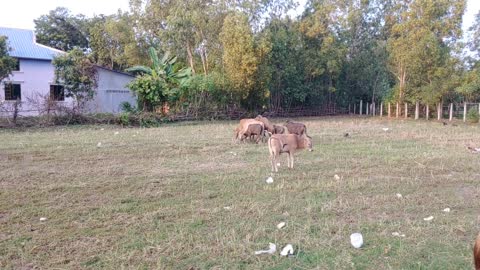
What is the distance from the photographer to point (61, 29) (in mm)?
39719

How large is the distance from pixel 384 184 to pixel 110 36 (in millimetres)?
30978

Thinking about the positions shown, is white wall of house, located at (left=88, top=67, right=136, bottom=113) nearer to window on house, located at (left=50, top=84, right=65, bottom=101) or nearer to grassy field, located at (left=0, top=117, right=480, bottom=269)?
window on house, located at (left=50, top=84, right=65, bottom=101)

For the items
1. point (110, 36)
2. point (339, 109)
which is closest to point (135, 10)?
point (110, 36)

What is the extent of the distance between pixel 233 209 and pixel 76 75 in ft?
66.0

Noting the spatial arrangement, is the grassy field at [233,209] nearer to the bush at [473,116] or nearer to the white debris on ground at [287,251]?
the white debris on ground at [287,251]

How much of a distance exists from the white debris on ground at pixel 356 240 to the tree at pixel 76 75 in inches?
819

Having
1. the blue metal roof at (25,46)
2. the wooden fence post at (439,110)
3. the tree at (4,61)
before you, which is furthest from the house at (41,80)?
the wooden fence post at (439,110)

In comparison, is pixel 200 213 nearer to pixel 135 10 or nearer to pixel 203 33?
pixel 203 33

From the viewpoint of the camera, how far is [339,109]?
35344 millimetres

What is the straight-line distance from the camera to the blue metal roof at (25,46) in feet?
92.5

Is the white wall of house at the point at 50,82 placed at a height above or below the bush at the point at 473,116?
above

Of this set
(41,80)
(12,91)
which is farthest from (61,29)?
(12,91)

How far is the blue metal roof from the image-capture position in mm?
28203

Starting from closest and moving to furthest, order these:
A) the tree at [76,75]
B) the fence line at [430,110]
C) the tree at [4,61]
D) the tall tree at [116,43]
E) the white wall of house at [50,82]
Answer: the tree at [4,61] → the tree at [76,75] → the fence line at [430,110] → the white wall of house at [50,82] → the tall tree at [116,43]
